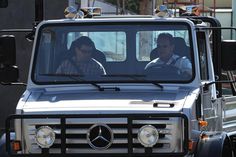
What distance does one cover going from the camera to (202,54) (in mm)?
7215

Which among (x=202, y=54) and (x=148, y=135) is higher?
(x=202, y=54)

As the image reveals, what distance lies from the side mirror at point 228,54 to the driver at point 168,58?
50 centimetres

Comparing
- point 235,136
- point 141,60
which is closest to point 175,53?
point 141,60

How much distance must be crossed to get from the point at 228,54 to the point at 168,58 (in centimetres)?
A: 69

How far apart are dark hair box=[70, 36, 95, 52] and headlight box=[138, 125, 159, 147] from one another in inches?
60.3

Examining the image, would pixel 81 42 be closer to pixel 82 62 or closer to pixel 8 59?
pixel 82 62

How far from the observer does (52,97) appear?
6.57 metres

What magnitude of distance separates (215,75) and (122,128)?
7.04 ft

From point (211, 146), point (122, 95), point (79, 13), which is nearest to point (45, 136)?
point (122, 95)

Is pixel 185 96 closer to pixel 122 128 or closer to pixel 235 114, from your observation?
pixel 122 128

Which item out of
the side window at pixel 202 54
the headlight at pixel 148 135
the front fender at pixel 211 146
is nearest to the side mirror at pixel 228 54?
the side window at pixel 202 54

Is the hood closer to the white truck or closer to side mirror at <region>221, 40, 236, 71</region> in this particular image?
the white truck

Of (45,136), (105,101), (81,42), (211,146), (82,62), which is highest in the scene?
(81,42)

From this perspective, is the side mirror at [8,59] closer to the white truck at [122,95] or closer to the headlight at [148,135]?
the white truck at [122,95]
